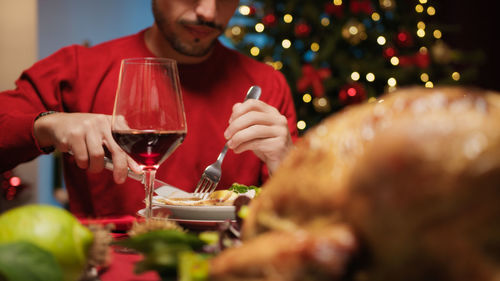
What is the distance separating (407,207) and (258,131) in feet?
3.09

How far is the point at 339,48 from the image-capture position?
390 cm

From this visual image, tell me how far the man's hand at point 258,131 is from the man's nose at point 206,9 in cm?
56

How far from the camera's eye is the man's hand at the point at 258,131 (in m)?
1.27

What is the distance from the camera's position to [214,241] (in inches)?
21.3

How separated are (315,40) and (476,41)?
83.0 inches

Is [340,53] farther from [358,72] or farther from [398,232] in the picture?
[398,232]

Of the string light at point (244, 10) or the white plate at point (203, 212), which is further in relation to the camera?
the string light at point (244, 10)

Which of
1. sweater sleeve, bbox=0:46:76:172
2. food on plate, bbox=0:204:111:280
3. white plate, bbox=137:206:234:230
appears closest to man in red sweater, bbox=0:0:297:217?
sweater sleeve, bbox=0:46:76:172

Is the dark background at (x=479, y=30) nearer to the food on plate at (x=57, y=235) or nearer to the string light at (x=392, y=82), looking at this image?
the string light at (x=392, y=82)

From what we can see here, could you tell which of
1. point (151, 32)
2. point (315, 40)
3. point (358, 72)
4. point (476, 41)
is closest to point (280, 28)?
point (315, 40)

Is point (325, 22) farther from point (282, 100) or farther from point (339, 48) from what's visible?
point (282, 100)

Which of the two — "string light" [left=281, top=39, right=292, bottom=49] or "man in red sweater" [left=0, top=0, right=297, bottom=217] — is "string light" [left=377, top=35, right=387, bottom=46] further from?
"man in red sweater" [left=0, top=0, right=297, bottom=217]

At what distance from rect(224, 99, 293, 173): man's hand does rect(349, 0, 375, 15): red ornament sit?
2.57 meters

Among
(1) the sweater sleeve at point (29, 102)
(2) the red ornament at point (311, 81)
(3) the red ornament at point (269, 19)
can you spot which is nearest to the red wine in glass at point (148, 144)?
(1) the sweater sleeve at point (29, 102)
